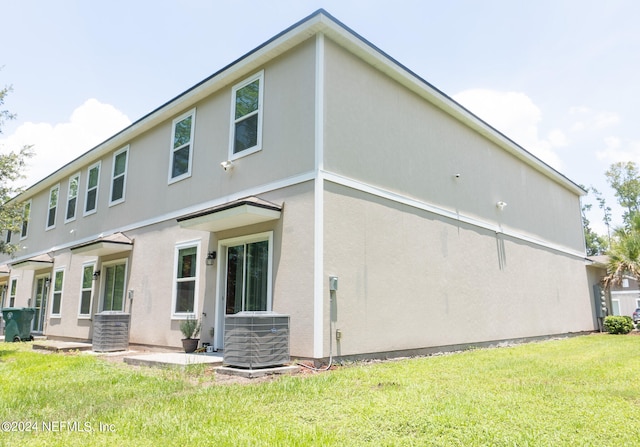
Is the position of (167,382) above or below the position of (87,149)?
below

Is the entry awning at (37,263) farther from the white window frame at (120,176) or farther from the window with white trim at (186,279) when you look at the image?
the window with white trim at (186,279)

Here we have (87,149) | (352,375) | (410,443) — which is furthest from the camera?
(87,149)

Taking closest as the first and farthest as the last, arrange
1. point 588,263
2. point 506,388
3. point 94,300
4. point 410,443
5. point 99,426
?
point 410,443 < point 99,426 < point 506,388 < point 94,300 < point 588,263

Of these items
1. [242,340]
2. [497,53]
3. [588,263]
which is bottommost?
[242,340]

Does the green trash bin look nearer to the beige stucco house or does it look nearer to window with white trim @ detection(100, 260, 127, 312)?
the beige stucco house

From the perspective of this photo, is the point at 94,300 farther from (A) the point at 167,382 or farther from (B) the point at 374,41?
(B) the point at 374,41

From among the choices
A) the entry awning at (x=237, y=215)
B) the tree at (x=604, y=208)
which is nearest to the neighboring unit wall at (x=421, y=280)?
the entry awning at (x=237, y=215)

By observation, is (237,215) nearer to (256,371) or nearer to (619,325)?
(256,371)

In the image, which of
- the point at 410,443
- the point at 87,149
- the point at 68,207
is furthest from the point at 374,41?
the point at 68,207

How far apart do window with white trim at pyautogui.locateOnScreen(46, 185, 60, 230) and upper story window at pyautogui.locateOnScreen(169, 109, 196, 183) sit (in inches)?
344

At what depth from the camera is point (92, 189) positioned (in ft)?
50.8

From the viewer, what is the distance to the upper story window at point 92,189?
15.2m

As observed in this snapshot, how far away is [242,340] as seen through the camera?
696 centimetres

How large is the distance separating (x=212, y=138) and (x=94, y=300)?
22.4 feet
